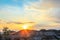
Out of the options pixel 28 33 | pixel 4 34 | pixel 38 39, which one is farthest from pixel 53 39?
pixel 4 34

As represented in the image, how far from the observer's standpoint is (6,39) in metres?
40.0

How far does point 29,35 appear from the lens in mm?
48594

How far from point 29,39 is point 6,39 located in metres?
5.96

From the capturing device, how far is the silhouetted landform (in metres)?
43.9

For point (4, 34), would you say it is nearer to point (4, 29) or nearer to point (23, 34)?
point (4, 29)

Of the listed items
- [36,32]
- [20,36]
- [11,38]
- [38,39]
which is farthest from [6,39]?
[36,32]

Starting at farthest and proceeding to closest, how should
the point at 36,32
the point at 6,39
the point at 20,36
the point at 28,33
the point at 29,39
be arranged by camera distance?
1. the point at 36,32
2. the point at 28,33
3. the point at 20,36
4. the point at 29,39
5. the point at 6,39

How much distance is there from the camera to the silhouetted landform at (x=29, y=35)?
43919mm

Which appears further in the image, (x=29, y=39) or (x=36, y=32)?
(x=36, y=32)

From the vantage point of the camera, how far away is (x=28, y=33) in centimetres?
5059

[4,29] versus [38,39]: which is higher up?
[4,29]

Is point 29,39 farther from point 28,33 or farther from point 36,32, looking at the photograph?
point 36,32

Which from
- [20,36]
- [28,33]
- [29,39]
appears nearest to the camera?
[29,39]

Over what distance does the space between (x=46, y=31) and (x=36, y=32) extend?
3.34 m
